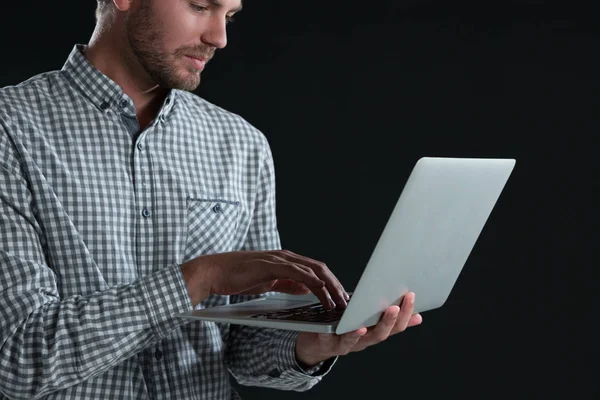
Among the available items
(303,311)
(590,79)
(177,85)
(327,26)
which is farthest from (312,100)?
(303,311)

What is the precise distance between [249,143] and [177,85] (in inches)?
10.0

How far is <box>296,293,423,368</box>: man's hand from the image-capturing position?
1.42m

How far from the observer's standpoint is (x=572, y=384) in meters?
2.84

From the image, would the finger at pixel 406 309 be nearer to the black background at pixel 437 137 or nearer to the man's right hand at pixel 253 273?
the man's right hand at pixel 253 273

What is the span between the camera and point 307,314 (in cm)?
141

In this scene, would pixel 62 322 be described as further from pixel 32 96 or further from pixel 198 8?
pixel 198 8

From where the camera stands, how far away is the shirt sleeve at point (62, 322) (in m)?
1.42

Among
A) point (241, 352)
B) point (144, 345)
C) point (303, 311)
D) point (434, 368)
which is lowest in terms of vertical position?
point (434, 368)

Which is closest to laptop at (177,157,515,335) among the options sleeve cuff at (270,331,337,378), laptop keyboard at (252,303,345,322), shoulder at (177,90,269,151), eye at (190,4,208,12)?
laptop keyboard at (252,303,345,322)

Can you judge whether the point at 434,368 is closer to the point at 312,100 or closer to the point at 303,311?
the point at 312,100

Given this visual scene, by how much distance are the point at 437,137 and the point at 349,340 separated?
160 centimetres

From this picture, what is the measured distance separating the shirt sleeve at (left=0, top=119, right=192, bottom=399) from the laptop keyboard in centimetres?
16

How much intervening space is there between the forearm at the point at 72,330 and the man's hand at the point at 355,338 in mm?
274

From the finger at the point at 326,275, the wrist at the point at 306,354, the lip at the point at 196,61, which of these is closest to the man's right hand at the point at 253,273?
the finger at the point at 326,275
